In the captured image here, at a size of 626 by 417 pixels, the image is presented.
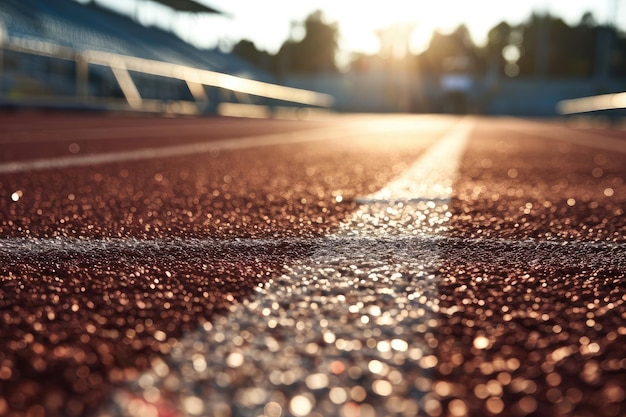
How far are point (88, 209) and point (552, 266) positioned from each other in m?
1.05

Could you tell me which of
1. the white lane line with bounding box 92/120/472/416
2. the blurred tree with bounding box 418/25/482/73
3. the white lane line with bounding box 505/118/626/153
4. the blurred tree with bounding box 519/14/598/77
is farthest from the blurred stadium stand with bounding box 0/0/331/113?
the blurred tree with bounding box 519/14/598/77

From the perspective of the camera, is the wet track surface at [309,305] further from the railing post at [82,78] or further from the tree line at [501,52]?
the tree line at [501,52]

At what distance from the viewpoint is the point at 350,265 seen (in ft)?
3.44

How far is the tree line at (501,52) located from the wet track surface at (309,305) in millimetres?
40451

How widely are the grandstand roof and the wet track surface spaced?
30.9 meters

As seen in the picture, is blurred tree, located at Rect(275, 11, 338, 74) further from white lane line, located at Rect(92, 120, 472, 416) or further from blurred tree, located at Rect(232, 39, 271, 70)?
white lane line, located at Rect(92, 120, 472, 416)

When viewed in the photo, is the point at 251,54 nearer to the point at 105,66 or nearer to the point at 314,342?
the point at 105,66

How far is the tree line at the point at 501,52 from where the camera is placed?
143 ft

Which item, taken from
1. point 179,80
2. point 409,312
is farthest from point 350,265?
point 179,80

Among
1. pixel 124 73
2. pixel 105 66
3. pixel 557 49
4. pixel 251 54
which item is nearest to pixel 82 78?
pixel 105 66

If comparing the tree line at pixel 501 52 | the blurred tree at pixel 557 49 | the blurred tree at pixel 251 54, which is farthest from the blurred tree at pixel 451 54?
the blurred tree at pixel 251 54

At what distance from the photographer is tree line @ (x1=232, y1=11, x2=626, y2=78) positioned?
43719 millimetres

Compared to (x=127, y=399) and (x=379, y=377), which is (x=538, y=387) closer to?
(x=379, y=377)

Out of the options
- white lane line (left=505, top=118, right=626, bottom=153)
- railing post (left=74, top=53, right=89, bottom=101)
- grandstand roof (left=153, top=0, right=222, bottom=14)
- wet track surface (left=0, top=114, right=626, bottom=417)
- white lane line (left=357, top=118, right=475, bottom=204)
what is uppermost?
grandstand roof (left=153, top=0, right=222, bottom=14)
